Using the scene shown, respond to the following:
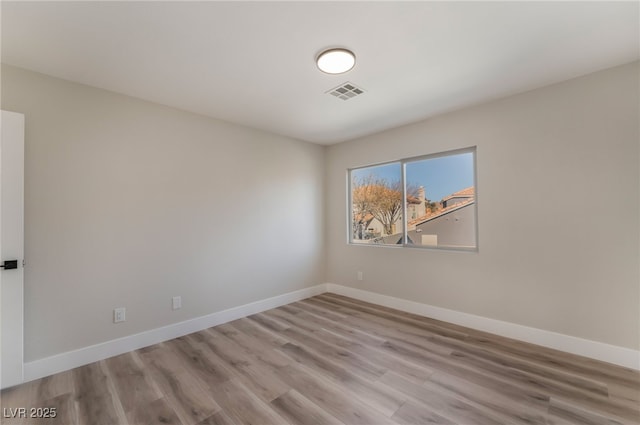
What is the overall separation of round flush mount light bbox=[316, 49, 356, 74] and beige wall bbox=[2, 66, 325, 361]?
1.83 m

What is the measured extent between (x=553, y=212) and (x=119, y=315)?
176 inches

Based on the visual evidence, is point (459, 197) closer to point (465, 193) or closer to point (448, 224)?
point (465, 193)

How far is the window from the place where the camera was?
324 centimetres

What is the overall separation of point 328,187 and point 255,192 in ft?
5.03

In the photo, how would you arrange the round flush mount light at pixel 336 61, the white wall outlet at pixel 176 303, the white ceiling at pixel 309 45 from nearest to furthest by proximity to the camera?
the white ceiling at pixel 309 45 < the round flush mount light at pixel 336 61 < the white wall outlet at pixel 176 303

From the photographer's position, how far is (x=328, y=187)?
4820mm

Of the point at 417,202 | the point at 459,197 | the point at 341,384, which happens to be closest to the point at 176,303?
the point at 341,384

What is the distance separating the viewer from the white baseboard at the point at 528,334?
7.39ft

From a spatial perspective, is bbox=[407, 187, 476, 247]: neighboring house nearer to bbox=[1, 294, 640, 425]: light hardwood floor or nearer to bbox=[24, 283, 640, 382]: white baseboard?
bbox=[24, 283, 640, 382]: white baseboard

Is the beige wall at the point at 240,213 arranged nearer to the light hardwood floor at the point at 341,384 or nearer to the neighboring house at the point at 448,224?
the neighboring house at the point at 448,224

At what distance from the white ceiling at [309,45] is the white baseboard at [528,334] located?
251 centimetres

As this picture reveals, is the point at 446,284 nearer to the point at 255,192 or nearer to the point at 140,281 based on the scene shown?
the point at 255,192

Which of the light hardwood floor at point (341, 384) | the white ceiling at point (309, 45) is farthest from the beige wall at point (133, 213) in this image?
the light hardwood floor at point (341, 384)

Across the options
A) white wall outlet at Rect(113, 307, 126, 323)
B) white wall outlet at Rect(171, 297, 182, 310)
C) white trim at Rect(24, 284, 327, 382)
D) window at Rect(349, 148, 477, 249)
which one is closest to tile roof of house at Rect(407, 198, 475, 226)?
window at Rect(349, 148, 477, 249)
